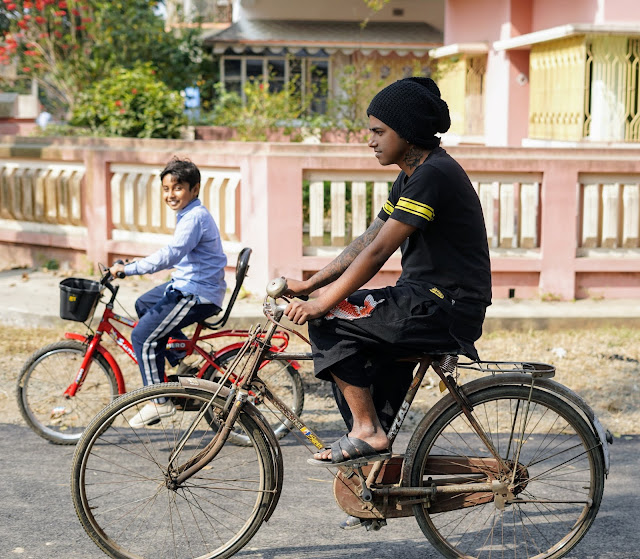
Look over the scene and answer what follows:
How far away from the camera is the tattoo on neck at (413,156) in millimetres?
3807

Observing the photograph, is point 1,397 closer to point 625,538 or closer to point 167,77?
point 625,538

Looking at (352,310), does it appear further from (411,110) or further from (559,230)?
(559,230)

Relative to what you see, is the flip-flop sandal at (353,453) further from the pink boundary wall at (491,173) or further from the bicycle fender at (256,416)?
the pink boundary wall at (491,173)

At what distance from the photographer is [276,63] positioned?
26.9 meters

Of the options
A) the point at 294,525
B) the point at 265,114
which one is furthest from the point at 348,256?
the point at 265,114

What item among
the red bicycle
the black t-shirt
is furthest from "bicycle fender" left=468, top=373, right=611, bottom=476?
the red bicycle

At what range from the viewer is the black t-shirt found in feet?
11.8

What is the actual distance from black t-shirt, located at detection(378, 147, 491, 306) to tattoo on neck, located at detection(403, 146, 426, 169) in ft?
0.17

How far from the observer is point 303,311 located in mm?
3633

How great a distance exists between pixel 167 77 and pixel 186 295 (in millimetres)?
19969

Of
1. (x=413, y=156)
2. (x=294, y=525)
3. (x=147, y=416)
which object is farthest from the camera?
(x=147, y=416)

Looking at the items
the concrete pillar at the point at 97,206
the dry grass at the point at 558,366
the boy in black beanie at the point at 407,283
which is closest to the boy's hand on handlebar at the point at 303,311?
the boy in black beanie at the point at 407,283

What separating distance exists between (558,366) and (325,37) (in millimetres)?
17720

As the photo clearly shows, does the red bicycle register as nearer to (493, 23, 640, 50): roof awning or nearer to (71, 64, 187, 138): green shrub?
(493, 23, 640, 50): roof awning
